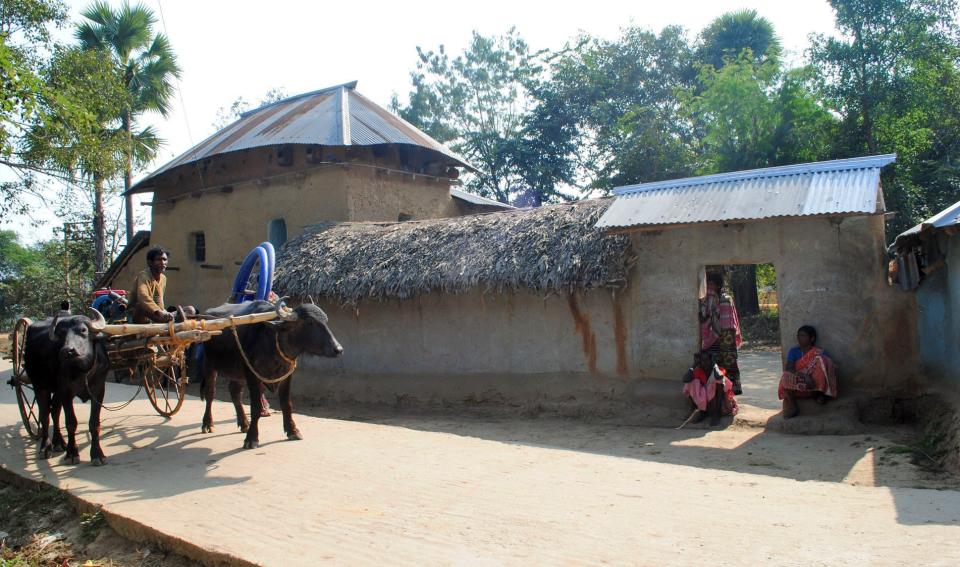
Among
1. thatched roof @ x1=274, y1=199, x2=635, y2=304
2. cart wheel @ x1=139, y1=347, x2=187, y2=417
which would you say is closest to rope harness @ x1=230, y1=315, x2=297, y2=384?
cart wheel @ x1=139, y1=347, x2=187, y2=417

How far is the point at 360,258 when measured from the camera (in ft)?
41.6

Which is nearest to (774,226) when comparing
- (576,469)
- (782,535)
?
(576,469)

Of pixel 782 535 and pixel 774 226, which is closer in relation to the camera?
pixel 782 535

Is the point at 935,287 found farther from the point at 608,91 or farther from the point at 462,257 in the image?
the point at 608,91

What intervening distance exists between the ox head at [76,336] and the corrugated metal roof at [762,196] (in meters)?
6.07

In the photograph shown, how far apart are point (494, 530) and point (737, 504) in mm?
1786

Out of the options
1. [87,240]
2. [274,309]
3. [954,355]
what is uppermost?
[87,240]

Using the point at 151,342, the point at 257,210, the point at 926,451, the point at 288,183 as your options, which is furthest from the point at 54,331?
the point at 257,210

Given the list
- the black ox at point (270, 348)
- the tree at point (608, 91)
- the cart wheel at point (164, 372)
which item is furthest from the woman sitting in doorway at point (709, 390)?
the tree at point (608, 91)

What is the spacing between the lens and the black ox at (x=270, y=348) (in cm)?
714

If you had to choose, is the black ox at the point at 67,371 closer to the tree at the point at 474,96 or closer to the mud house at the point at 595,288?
the mud house at the point at 595,288

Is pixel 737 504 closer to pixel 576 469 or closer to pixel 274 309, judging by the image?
pixel 576 469

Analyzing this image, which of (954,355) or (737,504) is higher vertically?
(954,355)

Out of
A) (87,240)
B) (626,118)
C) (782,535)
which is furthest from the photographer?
(87,240)
